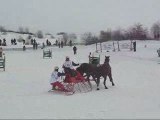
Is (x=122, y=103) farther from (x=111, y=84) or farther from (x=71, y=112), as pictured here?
(x=111, y=84)

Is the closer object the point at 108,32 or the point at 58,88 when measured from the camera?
the point at 58,88

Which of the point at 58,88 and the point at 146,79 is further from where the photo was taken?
the point at 146,79

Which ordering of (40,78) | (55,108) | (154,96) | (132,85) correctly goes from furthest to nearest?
1. (40,78)
2. (132,85)
3. (154,96)
4. (55,108)

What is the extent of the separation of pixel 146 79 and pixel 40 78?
5523 mm

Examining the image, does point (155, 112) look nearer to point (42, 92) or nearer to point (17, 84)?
point (42, 92)

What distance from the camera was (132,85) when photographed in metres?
18.2

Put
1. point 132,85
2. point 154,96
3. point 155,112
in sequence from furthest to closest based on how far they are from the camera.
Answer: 1. point 132,85
2. point 154,96
3. point 155,112

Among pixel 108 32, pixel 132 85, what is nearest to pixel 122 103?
pixel 132 85

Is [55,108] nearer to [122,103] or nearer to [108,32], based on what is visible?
[122,103]

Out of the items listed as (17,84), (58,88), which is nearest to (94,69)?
(58,88)

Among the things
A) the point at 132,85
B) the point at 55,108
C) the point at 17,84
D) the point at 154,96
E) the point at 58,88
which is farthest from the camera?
the point at 17,84

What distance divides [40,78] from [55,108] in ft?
29.5

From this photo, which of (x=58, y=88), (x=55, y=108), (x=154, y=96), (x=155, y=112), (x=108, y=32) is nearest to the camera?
(x=155, y=112)

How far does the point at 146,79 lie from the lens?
67.1 ft
